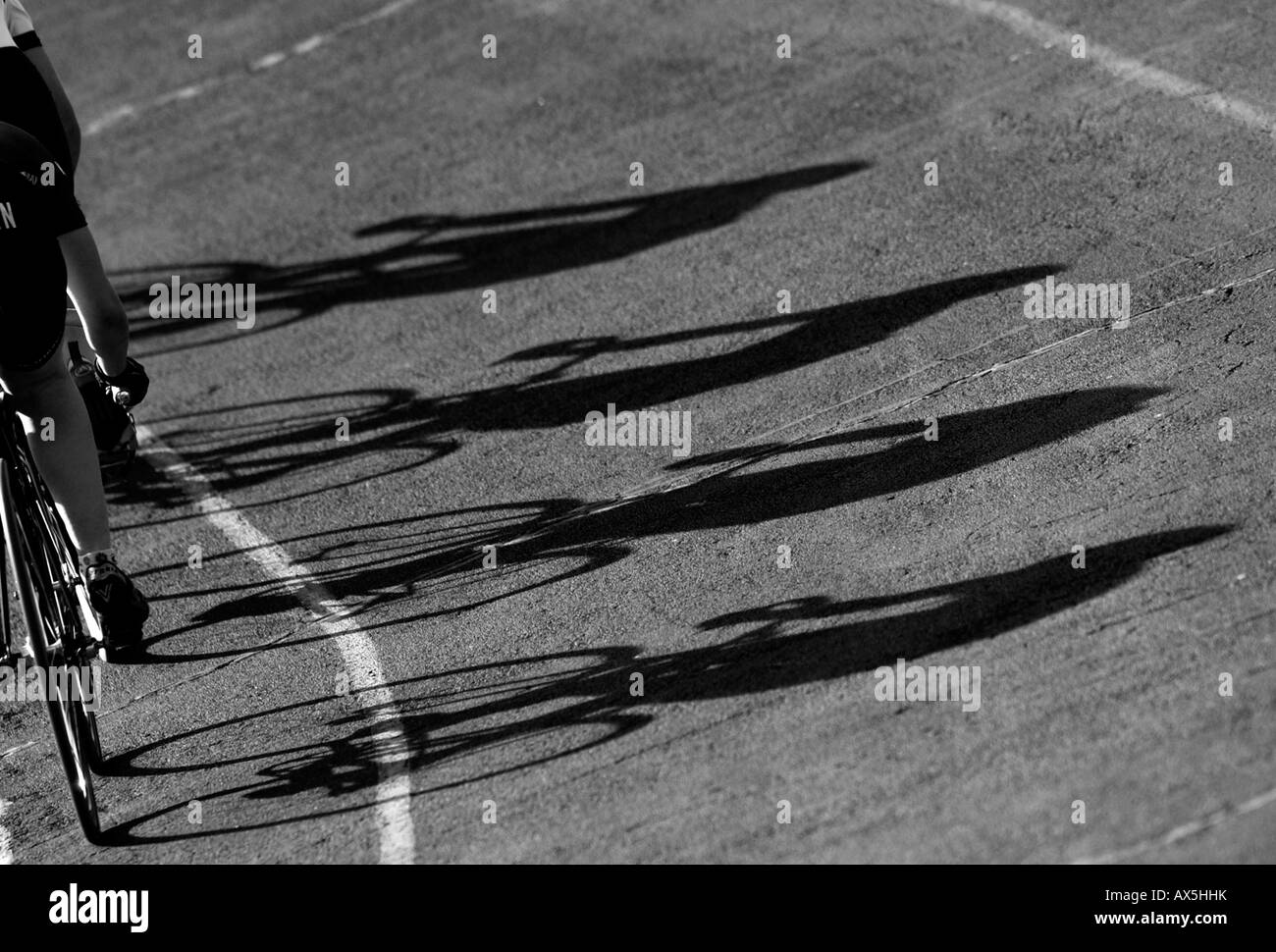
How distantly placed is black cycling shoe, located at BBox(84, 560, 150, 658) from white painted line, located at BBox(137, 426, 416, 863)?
3.31 ft

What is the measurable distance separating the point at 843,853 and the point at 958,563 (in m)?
1.65

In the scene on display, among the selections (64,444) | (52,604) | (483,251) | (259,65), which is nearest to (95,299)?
(64,444)

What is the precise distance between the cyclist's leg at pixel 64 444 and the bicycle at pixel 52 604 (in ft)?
0.39

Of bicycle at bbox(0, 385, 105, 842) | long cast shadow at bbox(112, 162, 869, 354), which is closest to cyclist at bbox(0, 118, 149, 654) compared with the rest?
bicycle at bbox(0, 385, 105, 842)

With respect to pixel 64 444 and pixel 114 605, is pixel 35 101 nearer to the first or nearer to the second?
pixel 64 444

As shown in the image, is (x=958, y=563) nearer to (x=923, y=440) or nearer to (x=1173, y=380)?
(x=923, y=440)

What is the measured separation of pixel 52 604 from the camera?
6.03 m

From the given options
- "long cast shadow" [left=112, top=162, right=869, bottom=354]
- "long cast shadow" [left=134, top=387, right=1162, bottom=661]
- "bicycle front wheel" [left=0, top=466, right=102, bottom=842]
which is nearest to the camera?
"bicycle front wheel" [left=0, top=466, right=102, bottom=842]

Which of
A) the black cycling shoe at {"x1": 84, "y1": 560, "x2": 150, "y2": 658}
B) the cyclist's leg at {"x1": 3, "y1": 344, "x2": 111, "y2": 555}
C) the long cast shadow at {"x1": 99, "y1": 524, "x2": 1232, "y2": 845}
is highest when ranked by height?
the cyclist's leg at {"x1": 3, "y1": 344, "x2": 111, "y2": 555}

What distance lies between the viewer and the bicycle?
573cm

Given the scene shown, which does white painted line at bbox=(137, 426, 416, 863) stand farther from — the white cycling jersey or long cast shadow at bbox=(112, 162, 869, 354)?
the white cycling jersey

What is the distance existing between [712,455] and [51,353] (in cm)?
314

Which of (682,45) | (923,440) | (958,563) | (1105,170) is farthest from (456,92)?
(958,563)
